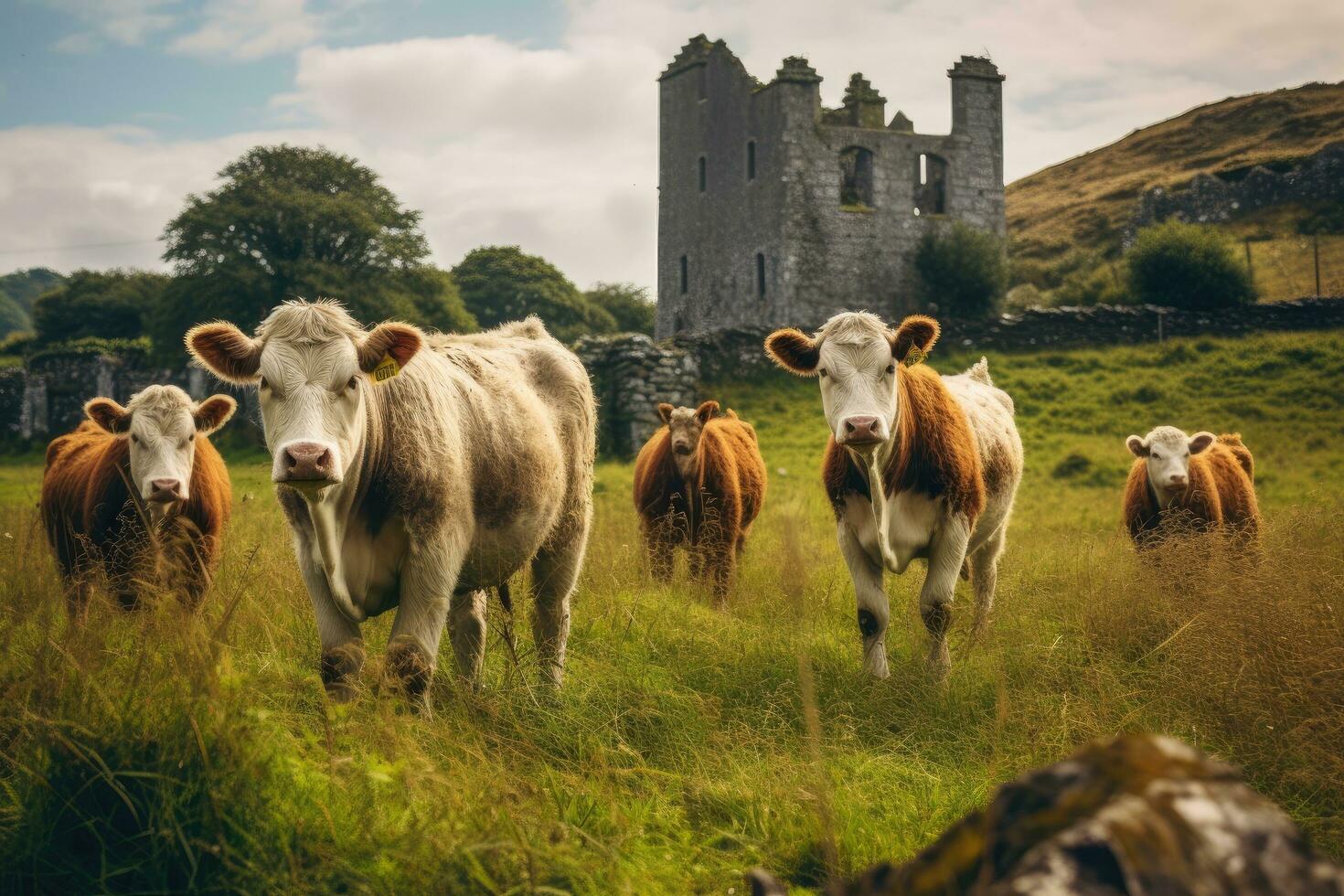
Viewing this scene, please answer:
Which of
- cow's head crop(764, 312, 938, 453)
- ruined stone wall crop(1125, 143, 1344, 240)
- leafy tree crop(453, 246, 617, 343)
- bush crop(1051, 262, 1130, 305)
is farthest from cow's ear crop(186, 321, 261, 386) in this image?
leafy tree crop(453, 246, 617, 343)

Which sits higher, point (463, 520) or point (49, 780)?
point (463, 520)

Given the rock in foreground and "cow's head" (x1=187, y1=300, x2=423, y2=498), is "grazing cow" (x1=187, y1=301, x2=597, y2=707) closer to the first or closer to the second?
"cow's head" (x1=187, y1=300, x2=423, y2=498)

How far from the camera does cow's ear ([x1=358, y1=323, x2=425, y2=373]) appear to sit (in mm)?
4051

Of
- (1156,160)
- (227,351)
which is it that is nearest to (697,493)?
(227,351)

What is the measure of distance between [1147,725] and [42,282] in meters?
134

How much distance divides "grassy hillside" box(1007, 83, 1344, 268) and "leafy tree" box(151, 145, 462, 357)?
32.4m

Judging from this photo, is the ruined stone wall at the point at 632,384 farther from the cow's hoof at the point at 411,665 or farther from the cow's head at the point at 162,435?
the cow's hoof at the point at 411,665

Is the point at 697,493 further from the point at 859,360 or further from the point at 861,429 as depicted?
the point at 861,429

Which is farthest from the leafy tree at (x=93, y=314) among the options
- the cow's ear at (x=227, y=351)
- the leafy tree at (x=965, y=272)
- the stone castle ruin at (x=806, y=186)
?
the cow's ear at (x=227, y=351)

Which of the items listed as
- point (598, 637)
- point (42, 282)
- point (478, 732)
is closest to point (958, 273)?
point (598, 637)

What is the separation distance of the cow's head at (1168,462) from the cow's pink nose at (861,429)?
4.46 meters

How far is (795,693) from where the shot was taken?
17.1 ft

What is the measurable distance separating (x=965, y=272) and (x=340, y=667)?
34.8m

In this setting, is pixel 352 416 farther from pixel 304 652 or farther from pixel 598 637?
pixel 598 637
